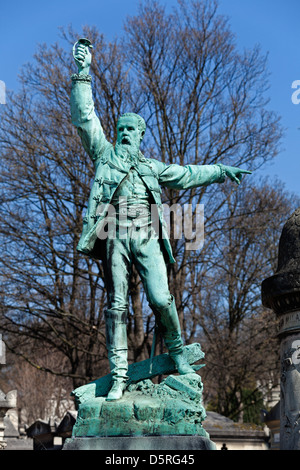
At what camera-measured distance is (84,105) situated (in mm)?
7926

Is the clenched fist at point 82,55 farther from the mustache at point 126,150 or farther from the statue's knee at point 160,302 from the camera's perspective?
the statue's knee at point 160,302

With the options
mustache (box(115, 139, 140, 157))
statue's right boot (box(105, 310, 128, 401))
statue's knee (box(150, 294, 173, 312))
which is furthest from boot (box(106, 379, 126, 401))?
mustache (box(115, 139, 140, 157))

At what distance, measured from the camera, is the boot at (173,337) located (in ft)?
24.6

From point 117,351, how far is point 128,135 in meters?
2.07

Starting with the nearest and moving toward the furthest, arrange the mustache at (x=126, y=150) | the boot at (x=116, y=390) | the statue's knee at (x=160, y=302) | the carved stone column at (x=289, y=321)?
1. the boot at (x=116, y=390)
2. the statue's knee at (x=160, y=302)
3. the mustache at (x=126, y=150)
4. the carved stone column at (x=289, y=321)

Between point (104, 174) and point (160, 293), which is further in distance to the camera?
point (104, 174)

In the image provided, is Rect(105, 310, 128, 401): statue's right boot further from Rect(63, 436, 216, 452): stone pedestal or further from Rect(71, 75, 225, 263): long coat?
Rect(71, 75, 225, 263): long coat

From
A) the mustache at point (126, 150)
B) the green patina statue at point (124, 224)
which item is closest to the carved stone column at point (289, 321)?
the green patina statue at point (124, 224)

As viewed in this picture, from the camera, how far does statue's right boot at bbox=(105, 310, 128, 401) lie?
7316 mm

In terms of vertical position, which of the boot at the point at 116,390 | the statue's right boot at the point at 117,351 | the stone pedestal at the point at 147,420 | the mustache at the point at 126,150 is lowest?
the stone pedestal at the point at 147,420

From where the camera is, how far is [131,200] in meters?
7.65

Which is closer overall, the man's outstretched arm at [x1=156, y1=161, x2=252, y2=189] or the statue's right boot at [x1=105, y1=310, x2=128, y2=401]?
the statue's right boot at [x1=105, y1=310, x2=128, y2=401]

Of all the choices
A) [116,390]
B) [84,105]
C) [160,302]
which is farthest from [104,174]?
[116,390]

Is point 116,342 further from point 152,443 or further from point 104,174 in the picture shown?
point 104,174
